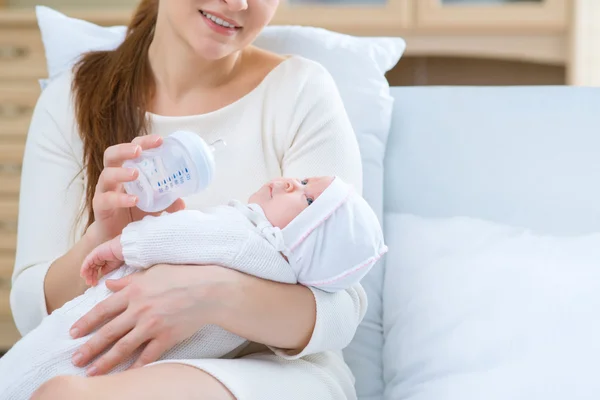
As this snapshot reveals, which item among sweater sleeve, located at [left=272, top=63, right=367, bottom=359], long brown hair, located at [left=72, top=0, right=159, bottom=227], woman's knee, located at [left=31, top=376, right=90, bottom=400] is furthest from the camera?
long brown hair, located at [left=72, top=0, right=159, bottom=227]

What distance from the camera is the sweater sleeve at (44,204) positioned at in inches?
50.9

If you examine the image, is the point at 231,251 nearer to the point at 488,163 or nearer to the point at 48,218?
the point at 48,218

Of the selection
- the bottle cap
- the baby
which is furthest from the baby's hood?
the bottle cap

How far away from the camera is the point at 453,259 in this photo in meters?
1.34

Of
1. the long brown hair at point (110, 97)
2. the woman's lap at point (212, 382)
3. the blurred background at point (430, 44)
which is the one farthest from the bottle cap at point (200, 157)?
the blurred background at point (430, 44)

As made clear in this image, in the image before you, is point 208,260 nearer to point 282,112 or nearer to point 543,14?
point 282,112

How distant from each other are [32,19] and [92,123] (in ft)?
5.00

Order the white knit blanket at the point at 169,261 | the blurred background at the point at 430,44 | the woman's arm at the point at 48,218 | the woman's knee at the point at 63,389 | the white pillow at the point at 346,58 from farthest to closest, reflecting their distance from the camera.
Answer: the blurred background at the point at 430,44 → the white pillow at the point at 346,58 → the woman's arm at the point at 48,218 → the white knit blanket at the point at 169,261 → the woman's knee at the point at 63,389

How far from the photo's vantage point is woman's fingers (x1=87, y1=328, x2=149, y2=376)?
1.02 meters

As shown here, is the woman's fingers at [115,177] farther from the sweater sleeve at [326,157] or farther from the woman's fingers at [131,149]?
the sweater sleeve at [326,157]

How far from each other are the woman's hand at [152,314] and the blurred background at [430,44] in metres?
1.74

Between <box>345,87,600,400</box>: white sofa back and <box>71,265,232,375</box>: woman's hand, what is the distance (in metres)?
0.42

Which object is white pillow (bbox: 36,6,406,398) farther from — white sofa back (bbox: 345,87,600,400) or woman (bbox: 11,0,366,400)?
woman (bbox: 11,0,366,400)

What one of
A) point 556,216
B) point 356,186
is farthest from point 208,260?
point 556,216
